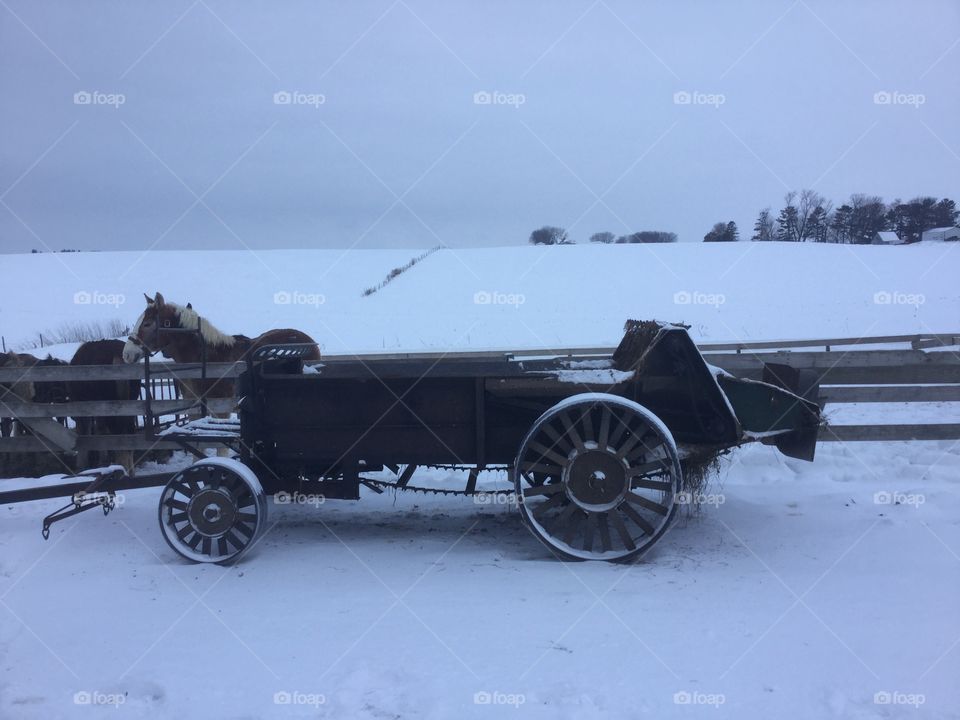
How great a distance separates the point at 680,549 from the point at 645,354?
4.89 ft

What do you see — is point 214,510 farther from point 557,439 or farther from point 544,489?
point 557,439

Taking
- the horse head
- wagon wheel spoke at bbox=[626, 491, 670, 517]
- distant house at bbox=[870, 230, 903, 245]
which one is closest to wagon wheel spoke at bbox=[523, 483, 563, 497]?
wagon wheel spoke at bbox=[626, 491, 670, 517]

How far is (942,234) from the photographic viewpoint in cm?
4866

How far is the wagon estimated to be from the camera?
4922mm

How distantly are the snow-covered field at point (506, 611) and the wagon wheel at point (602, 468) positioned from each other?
0.79 feet

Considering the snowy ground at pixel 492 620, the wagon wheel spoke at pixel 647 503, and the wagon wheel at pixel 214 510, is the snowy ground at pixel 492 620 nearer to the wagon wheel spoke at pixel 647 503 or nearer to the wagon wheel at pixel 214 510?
the wagon wheel at pixel 214 510

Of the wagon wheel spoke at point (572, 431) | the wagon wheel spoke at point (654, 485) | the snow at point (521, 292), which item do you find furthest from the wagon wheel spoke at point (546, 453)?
the snow at point (521, 292)

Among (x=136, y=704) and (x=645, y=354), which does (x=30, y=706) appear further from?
(x=645, y=354)

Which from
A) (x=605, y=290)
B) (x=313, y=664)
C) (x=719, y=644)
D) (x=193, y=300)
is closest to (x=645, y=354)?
(x=719, y=644)

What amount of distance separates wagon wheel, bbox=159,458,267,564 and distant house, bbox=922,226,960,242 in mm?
50970

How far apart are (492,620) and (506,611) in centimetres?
14

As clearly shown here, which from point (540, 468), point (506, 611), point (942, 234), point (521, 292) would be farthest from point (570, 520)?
point (942, 234)

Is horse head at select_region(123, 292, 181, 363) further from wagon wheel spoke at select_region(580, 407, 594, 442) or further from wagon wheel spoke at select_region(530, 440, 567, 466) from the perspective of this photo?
wagon wheel spoke at select_region(580, 407, 594, 442)

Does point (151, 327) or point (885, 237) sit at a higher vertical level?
point (885, 237)
